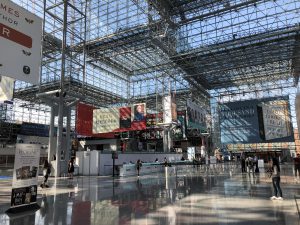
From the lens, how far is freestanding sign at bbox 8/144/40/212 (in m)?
9.30

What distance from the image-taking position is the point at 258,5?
32.0 meters

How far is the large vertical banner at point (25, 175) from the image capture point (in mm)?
9305

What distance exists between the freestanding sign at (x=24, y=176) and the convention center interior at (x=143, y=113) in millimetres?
35

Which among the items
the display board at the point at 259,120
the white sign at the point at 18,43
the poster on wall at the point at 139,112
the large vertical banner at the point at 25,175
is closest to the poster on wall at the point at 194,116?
the poster on wall at the point at 139,112

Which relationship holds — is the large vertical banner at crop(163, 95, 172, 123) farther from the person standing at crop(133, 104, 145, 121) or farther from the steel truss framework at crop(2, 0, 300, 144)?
the steel truss framework at crop(2, 0, 300, 144)

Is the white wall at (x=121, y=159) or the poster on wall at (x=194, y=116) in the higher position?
the poster on wall at (x=194, y=116)

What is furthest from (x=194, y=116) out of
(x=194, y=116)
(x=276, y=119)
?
(x=276, y=119)

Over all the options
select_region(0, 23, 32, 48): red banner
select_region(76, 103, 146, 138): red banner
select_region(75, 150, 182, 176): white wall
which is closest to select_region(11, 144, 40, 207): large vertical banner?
select_region(0, 23, 32, 48): red banner

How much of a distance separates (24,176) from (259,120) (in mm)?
39974

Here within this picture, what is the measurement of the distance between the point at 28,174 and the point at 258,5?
3056cm

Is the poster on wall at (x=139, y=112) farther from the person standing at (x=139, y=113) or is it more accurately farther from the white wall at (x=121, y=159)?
the white wall at (x=121, y=159)

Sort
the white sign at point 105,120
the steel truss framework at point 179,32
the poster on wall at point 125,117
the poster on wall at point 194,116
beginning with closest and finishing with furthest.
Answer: the steel truss framework at point 179,32, the poster on wall at point 125,117, the white sign at point 105,120, the poster on wall at point 194,116

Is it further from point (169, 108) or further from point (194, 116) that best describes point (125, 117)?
point (194, 116)

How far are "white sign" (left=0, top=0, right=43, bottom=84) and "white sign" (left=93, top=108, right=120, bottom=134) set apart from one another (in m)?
27.5
